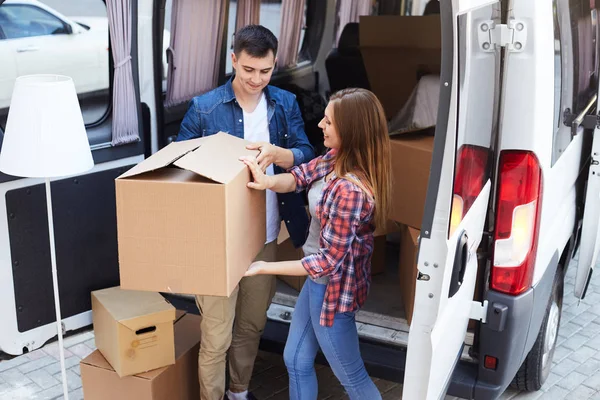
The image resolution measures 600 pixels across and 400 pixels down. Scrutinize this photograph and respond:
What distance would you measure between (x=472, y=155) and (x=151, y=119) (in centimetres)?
195

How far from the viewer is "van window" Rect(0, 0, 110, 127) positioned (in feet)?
10.9

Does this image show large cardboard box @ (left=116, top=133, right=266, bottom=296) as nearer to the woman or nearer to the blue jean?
the woman

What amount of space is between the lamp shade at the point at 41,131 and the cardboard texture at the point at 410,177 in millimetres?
1557

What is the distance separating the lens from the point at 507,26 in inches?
102

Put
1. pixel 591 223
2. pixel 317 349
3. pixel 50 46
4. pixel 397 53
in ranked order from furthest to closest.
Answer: pixel 397 53 → pixel 591 223 → pixel 50 46 → pixel 317 349

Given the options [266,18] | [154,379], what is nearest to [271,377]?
[154,379]

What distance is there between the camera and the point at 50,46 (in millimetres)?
3516

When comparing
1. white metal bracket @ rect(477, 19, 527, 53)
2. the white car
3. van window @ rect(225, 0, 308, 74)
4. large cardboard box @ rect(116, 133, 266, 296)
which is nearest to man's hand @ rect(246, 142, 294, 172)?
large cardboard box @ rect(116, 133, 266, 296)

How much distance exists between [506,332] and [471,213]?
1.86 feet

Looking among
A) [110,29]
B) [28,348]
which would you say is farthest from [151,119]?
[28,348]

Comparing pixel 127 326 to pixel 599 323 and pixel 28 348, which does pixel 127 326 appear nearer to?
pixel 28 348

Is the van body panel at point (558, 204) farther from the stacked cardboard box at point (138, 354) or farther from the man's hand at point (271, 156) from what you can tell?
the stacked cardboard box at point (138, 354)

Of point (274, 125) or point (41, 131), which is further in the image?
point (274, 125)

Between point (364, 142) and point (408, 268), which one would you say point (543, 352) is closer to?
point (408, 268)
